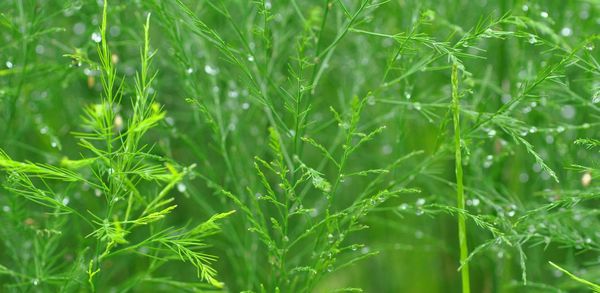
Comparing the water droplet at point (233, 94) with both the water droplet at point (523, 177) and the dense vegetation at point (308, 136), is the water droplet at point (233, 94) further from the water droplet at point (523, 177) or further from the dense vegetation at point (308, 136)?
the water droplet at point (523, 177)

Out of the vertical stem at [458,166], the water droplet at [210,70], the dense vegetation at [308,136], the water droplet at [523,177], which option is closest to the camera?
the vertical stem at [458,166]

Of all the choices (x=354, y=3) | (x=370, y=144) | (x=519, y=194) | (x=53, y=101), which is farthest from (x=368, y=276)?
(x=53, y=101)

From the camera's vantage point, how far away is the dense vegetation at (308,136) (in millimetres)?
1064

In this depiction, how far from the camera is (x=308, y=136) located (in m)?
1.25

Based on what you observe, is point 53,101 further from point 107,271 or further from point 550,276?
point 550,276

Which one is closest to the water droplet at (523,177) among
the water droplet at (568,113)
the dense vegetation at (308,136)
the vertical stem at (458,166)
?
the dense vegetation at (308,136)

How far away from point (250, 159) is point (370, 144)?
0.40m

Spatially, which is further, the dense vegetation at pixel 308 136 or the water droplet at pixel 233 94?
the water droplet at pixel 233 94

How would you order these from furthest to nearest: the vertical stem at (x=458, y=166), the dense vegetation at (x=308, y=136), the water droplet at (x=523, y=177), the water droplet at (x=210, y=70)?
the water droplet at (x=523, y=177)
the water droplet at (x=210, y=70)
the dense vegetation at (x=308, y=136)
the vertical stem at (x=458, y=166)

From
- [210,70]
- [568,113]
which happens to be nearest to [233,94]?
[210,70]

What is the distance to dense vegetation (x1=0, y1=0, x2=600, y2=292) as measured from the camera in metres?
1.06

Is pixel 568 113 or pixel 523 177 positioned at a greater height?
pixel 568 113

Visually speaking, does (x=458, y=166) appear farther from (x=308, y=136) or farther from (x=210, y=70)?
(x=210, y=70)

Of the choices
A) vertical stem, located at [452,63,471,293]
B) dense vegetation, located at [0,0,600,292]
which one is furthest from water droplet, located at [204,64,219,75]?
vertical stem, located at [452,63,471,293]
